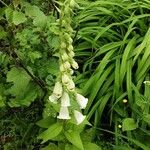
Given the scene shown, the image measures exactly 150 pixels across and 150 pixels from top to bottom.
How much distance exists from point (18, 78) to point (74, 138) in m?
0.58

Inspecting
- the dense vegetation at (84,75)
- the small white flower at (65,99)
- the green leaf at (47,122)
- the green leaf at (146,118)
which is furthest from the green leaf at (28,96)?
the green leaf at (146,118)

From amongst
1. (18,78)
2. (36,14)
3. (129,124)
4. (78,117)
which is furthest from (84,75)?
(78,117)

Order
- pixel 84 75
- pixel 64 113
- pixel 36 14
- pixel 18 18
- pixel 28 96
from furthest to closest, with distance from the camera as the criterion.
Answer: pixel 84 75, pixel 28 96, pixel 36 14, pixel 18 18, pixel 64 113

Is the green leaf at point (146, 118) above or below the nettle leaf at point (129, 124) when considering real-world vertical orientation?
above

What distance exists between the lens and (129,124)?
322 centimetres

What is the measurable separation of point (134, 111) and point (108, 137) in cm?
36

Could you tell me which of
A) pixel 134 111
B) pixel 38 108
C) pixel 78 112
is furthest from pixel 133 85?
pixel 78 112

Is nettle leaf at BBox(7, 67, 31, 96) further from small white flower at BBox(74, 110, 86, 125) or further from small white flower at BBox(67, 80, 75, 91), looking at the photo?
small white flower at BBox(67, 80, 75, 91)

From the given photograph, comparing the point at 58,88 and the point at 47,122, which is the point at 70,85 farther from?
the point at 47,122

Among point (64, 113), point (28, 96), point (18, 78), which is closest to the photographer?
point (64, 113)

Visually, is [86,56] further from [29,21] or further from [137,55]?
[29,21]

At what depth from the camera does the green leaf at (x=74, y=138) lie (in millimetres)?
2740

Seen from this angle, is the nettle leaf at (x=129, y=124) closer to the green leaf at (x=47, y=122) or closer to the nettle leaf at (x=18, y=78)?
the green leaf at (x=47, y=122)

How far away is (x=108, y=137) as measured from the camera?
3.62 metres
